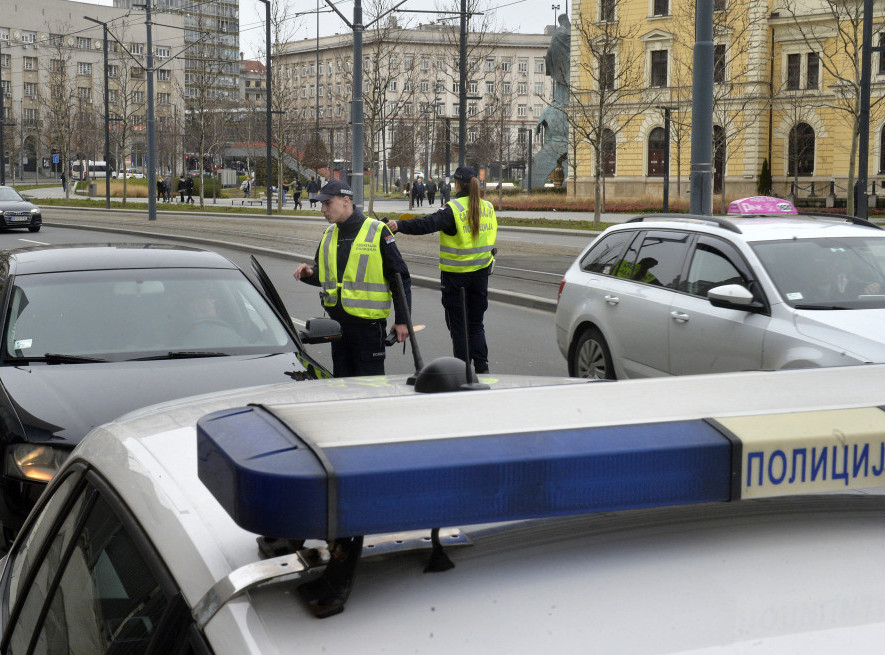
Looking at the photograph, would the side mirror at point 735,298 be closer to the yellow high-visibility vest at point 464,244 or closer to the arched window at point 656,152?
the yellow high-visibility vest at point 464,244

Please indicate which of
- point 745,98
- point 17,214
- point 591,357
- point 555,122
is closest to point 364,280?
point 591,357

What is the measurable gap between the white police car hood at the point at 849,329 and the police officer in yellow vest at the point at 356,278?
8.05ft

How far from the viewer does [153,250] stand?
6.68 meters

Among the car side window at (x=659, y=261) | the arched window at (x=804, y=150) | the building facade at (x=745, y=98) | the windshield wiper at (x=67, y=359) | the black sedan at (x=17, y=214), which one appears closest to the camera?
the windshield wiper at (x=67, y=359)

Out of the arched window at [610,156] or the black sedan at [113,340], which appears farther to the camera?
the arched window at [610,156]

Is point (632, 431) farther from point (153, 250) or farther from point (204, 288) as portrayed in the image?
point (153, 250)

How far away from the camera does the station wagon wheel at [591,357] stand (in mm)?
8523

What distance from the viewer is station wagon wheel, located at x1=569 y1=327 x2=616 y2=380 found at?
8.52m

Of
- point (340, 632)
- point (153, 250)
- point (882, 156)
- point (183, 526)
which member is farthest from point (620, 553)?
point (882, 156)

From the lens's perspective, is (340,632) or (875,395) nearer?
(340,632)

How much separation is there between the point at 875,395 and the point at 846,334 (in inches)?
198

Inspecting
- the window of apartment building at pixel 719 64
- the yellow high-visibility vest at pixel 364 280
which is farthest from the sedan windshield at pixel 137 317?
the window of apartment building at pixel 719 64

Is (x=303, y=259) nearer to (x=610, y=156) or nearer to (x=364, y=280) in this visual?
(x=364, y=280)

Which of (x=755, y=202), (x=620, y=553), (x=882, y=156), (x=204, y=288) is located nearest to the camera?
(x=620, y=553)
